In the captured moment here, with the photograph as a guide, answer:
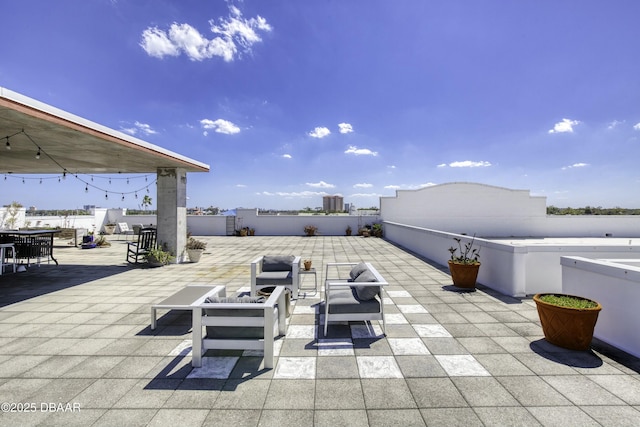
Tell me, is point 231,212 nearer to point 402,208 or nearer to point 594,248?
A: point 402,208

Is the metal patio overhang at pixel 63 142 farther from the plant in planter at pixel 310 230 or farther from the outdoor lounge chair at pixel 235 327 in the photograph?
the plant in planter at pixel 310 230

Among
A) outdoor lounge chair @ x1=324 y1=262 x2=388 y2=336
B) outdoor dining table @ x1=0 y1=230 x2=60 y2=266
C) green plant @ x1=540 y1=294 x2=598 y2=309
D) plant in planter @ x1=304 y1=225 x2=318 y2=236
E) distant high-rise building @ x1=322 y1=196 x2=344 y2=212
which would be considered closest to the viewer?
green plant @ x1=540 y1=294 x2=598 y2=309

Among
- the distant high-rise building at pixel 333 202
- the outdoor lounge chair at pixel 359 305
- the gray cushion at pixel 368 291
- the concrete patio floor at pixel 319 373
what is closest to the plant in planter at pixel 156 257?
the concrete patio floor at pixel 319 373

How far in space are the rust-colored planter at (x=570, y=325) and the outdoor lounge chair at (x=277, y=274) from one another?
3.61m

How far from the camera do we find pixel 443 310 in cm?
464

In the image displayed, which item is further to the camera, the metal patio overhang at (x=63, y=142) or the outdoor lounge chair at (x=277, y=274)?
the outdoor lounge chair at (x=277, y=274)

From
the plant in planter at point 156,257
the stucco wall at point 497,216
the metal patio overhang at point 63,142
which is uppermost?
the metal patio overhang at point 63,142

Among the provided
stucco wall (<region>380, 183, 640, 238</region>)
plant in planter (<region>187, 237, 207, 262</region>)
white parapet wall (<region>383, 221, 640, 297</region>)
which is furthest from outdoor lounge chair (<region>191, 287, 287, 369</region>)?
stucco wall (<region>380, 183, 640, 238</region>)

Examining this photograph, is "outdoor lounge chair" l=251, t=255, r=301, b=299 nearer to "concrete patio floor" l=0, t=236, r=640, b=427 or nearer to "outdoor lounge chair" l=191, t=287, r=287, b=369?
"concrete patio floor" l=0, t=236, r=640, b=427

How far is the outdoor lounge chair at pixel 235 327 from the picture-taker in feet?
9.60

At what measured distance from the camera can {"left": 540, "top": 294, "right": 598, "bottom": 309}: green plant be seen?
3.30m

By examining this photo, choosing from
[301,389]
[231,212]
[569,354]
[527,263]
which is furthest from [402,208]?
[301,389]

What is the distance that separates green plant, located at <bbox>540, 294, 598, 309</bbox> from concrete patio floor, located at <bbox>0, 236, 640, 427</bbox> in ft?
1.69

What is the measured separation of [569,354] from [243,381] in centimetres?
353
